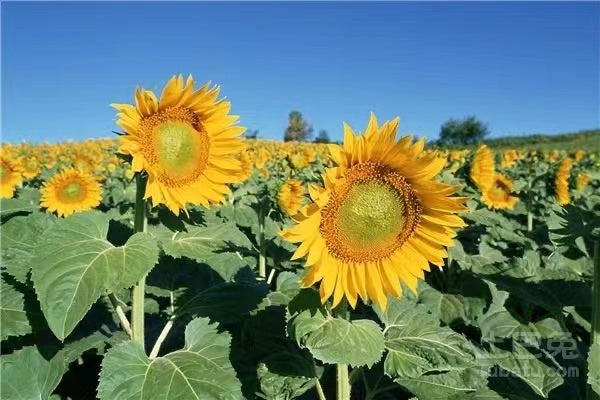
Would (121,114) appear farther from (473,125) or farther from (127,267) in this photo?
(473,125)

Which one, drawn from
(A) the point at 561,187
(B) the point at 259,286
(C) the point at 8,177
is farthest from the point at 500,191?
(C) the point at 8,177

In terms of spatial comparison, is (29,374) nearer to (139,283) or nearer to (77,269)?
(139,283)

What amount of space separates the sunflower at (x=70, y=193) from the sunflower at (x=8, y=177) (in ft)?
2.82

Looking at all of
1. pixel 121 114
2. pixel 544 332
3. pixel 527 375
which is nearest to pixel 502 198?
pixel 544 332

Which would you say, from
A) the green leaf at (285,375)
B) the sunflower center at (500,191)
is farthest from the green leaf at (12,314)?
the sunflower center at (500,191)

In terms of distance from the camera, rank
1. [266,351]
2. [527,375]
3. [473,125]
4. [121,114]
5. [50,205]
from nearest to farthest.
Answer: [121,114] < [527,375] < [266,351] < [50,205] < [473,125]

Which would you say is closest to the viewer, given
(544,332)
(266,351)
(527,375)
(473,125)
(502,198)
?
(527,375)

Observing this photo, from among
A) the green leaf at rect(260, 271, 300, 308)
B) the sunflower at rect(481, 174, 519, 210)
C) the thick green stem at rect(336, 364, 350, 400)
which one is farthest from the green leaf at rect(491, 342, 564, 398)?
the sunflower at rect(481, 174, 519, 210)

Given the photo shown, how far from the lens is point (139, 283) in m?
2.24

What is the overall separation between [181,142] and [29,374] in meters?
1.20

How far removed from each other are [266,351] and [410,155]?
3.67 feet

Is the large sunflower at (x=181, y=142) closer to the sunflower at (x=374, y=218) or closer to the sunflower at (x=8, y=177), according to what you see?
the sunflower at (x=374, y=218)

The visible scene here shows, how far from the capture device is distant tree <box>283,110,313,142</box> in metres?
56.9

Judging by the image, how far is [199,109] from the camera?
2350mm
